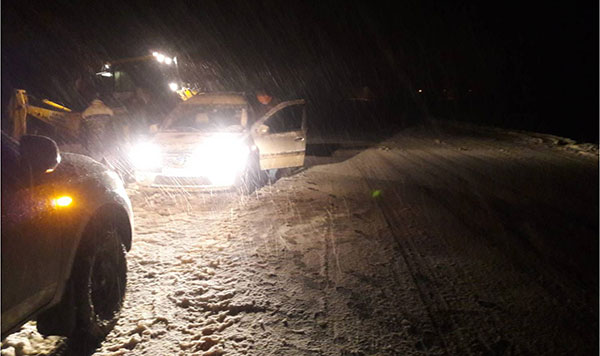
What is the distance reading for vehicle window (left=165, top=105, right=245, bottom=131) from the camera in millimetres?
7773

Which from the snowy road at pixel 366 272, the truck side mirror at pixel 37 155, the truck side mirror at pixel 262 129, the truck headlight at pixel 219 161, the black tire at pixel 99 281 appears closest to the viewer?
the truck side mirror at pixel 37 155

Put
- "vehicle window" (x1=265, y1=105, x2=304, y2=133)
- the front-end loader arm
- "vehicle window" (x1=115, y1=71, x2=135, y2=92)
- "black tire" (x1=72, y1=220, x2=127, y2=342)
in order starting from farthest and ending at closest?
"vehicle window" (x1=115, y1=71, x2=135, y2=92) < "vehicle window" (x1=265, y1=105, x2=304, y2=133) < the front-end loader arm < "black tire" (x1=72, y1=220, x2=127, y2=342)

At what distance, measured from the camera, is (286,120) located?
863 centimetres

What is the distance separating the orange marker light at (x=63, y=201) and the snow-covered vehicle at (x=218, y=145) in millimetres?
3995

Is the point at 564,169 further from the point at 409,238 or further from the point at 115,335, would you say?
the point at 115,335

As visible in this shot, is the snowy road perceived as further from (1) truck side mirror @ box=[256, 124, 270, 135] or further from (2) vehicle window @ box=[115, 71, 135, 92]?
(2) vehicle window @ box=[115, 71, 135, 92]

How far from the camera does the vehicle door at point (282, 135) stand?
786 cm

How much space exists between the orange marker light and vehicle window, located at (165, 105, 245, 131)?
5.26 metres

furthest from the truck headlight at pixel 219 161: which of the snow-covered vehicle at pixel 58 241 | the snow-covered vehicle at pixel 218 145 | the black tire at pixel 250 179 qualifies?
the snow-covered vehicle at pixel 58 241

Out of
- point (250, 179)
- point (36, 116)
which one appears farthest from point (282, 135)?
Result: point (36, 116)

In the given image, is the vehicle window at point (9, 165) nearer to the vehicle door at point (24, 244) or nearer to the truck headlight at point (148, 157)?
the vehicle door at point (24, 244)

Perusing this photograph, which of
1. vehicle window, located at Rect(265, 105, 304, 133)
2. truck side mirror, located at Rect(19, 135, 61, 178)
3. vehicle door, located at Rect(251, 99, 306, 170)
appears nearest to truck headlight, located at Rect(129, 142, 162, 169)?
vehicle door, located at Rect(251, 99, 306, 170)

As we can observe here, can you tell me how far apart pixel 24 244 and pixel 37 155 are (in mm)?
520

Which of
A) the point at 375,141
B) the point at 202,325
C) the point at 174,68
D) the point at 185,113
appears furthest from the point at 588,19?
the point at 202,325
